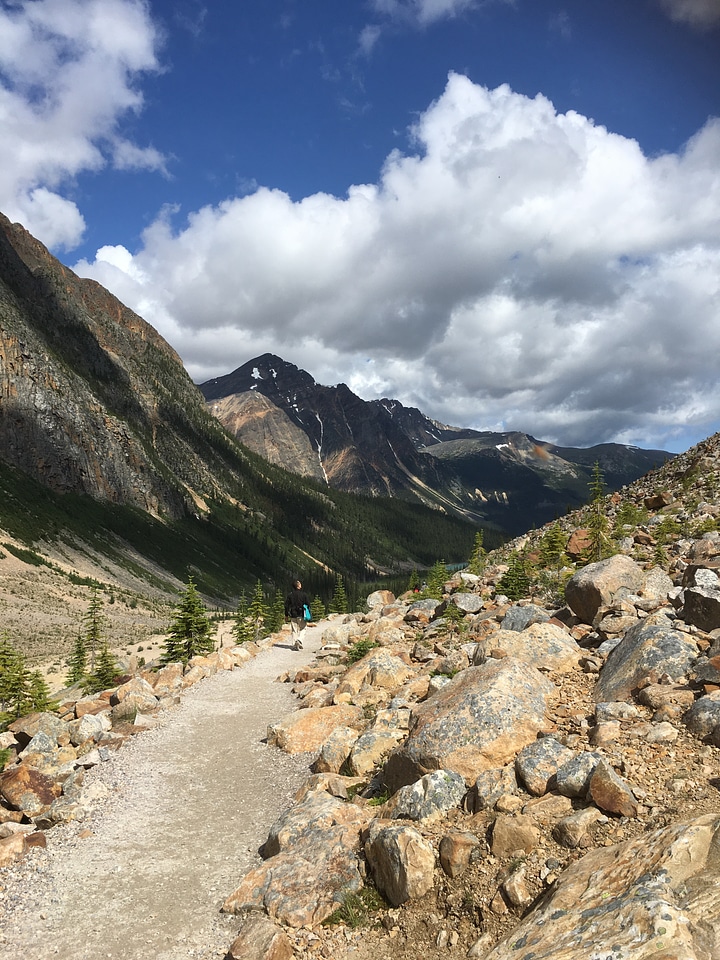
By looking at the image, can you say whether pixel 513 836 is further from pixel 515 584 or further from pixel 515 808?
pixel 515 584

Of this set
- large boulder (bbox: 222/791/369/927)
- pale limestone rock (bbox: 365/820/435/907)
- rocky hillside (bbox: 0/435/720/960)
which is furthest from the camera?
large boulder (bbox: 222/791/369/927)

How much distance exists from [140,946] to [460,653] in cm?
1019

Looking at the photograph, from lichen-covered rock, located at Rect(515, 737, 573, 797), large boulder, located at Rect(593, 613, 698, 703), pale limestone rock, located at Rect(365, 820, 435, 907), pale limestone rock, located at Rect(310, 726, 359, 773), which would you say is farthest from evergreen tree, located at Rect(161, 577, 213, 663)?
lichen-covered rock, located at Rect(515, 737, 573, 797)

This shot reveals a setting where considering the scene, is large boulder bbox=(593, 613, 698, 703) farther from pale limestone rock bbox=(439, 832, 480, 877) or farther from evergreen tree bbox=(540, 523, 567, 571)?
evergreen tree bbox=(540, 523, 567, 571)

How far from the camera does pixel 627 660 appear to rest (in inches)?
406

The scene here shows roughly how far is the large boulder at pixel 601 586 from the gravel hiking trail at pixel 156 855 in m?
9.47

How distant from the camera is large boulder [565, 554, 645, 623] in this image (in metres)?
15.5

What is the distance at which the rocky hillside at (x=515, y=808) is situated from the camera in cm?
477

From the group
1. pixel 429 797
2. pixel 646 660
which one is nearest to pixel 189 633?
pixel 429 797

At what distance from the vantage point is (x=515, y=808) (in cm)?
720

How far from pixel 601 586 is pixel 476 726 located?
27.9 feet

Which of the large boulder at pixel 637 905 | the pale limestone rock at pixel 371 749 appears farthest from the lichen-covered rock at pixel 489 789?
the pale limestone rock at pixel 371 749

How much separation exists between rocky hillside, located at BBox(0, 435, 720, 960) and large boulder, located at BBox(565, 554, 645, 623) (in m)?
0.53

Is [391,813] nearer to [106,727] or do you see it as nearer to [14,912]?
[14,912]
